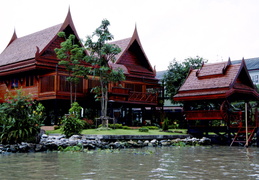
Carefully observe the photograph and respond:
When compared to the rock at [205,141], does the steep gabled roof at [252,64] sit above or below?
above

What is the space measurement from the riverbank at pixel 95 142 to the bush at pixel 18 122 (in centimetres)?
60

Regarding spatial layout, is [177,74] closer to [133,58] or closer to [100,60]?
[133,58]

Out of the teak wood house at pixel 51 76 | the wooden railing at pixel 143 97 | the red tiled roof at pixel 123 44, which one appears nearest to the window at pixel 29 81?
the teak wood house at pixel 51 76

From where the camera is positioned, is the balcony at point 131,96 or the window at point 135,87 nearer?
the balcony at point 131,96

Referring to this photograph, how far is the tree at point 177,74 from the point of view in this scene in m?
33.7

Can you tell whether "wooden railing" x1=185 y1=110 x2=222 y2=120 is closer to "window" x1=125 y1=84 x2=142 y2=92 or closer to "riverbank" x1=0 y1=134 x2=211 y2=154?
"riverbank" x1=0 y1=134 x2=211 y2=154

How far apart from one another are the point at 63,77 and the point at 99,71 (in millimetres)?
3878

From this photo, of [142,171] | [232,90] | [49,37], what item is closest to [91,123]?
[49,37]

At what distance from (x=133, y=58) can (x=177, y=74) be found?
4.74 meters

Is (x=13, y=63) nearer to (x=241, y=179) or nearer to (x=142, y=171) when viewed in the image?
(x=142, y=171)

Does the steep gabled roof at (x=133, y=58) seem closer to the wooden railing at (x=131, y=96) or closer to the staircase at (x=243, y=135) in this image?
the wooden railing at (x=131, y=96)

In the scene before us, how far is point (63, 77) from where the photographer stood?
26672mm

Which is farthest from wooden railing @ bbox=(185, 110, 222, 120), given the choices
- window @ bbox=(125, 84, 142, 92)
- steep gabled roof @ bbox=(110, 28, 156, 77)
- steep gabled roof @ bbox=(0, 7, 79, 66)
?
steep gabled roof @ bbox=(0, 7, 79, 66)

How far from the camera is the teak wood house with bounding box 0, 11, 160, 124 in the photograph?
26.4 metres
